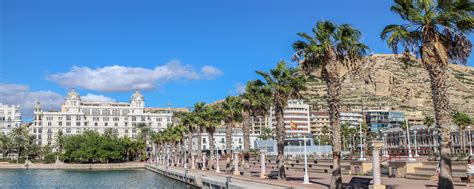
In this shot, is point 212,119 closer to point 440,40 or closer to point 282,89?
point 282,89

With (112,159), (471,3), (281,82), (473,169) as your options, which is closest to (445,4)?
(471,3)

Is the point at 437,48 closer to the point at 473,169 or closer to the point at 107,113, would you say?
the point at 473,169

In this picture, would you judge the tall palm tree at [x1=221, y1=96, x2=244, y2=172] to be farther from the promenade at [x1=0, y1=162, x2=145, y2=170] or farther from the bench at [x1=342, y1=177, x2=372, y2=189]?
the promenade at [x1=0, y1=162, x2=145, y2=170]

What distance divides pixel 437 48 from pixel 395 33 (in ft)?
6.36

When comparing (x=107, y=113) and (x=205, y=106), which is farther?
(x=107, y=113)

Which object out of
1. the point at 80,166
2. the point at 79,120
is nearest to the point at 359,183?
the point at 80,166

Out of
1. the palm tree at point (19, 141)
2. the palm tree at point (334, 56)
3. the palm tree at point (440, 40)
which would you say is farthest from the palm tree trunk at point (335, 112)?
the palm tree at point (19, 141)

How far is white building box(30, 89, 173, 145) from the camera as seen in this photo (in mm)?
187750

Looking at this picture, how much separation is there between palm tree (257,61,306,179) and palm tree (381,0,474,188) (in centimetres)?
1703

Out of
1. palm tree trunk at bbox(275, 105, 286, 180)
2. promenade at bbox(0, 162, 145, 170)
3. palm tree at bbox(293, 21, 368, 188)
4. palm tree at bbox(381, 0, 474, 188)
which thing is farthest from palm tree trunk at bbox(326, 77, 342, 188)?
promenade at bbox(0, 162, 145, 170)

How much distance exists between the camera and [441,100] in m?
19.9

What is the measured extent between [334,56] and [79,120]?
177648mm

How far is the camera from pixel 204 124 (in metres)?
74.0

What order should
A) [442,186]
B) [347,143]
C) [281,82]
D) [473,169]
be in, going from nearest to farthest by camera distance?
1. [442,186]
2. [473,169]
3. [281,82]
4. [347,143]
